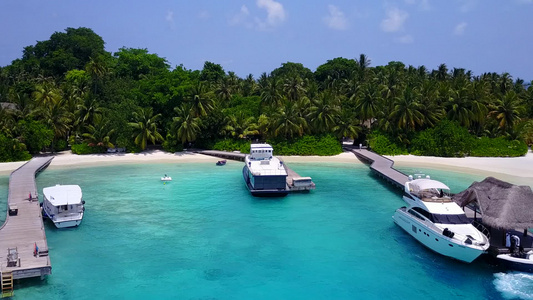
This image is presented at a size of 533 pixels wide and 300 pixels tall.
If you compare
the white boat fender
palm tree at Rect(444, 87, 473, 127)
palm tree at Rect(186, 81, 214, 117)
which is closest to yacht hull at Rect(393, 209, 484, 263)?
the white boat fender

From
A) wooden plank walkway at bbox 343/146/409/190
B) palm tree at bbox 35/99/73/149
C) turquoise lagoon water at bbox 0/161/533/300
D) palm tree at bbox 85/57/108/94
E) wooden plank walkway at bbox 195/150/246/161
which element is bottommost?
turquoise lagoon water at bbox 0/161/533/300

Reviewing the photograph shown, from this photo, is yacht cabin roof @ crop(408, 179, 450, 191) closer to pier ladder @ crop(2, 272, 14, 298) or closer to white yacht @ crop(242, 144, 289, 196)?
white yacht @ crop(242, 144, 289, 196)

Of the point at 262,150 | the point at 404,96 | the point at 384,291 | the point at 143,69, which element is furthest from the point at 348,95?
the point at 384,291

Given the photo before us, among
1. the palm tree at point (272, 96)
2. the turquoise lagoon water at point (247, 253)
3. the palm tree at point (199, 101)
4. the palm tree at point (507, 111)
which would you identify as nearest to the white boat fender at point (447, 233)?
the turquoise lagoon water at point (247, 253)

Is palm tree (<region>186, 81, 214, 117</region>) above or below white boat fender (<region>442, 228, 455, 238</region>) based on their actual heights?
above

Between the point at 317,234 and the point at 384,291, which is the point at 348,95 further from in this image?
the point at 384,291

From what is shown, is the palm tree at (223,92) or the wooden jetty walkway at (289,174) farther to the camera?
the palm tree at (223,92)

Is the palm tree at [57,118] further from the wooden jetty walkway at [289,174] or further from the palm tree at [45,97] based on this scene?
the wooden jetty walkway at [289,174]
